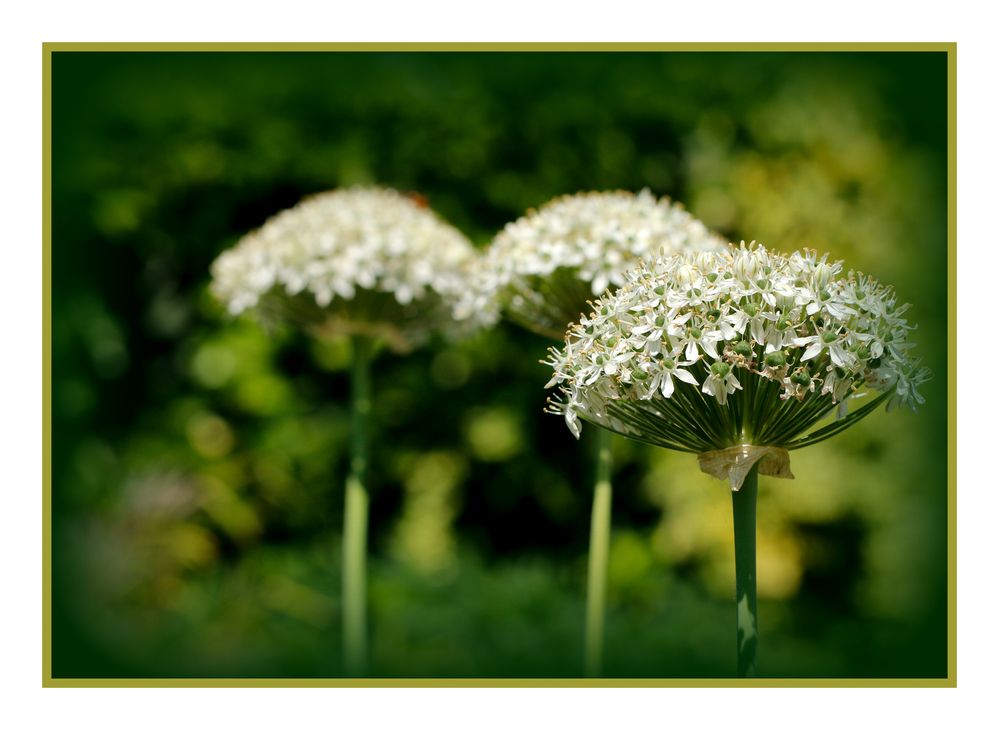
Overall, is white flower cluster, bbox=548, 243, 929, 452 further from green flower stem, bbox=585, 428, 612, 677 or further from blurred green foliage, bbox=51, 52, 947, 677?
blurred green foliage, bbox=51, 52, 947, 677

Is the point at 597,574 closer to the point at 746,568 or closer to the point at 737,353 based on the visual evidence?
the point at 746,568

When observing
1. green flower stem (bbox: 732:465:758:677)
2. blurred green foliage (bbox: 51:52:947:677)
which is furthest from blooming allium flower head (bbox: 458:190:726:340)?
blurred green foliage (bbox: 51:52:947:677)

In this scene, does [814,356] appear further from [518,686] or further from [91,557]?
[91,557]

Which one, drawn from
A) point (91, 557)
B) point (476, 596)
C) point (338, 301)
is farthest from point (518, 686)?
point (91, 557)

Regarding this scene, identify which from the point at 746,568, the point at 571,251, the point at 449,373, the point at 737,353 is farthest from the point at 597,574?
the point at 449,373

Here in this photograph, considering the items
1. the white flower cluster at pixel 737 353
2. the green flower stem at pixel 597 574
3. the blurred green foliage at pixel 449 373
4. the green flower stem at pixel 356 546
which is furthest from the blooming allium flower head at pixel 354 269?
the blurred green foliage at pixel 449 373

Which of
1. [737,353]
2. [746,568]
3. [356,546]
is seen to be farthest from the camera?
[356,546]

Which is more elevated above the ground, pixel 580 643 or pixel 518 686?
pixel 518 686
